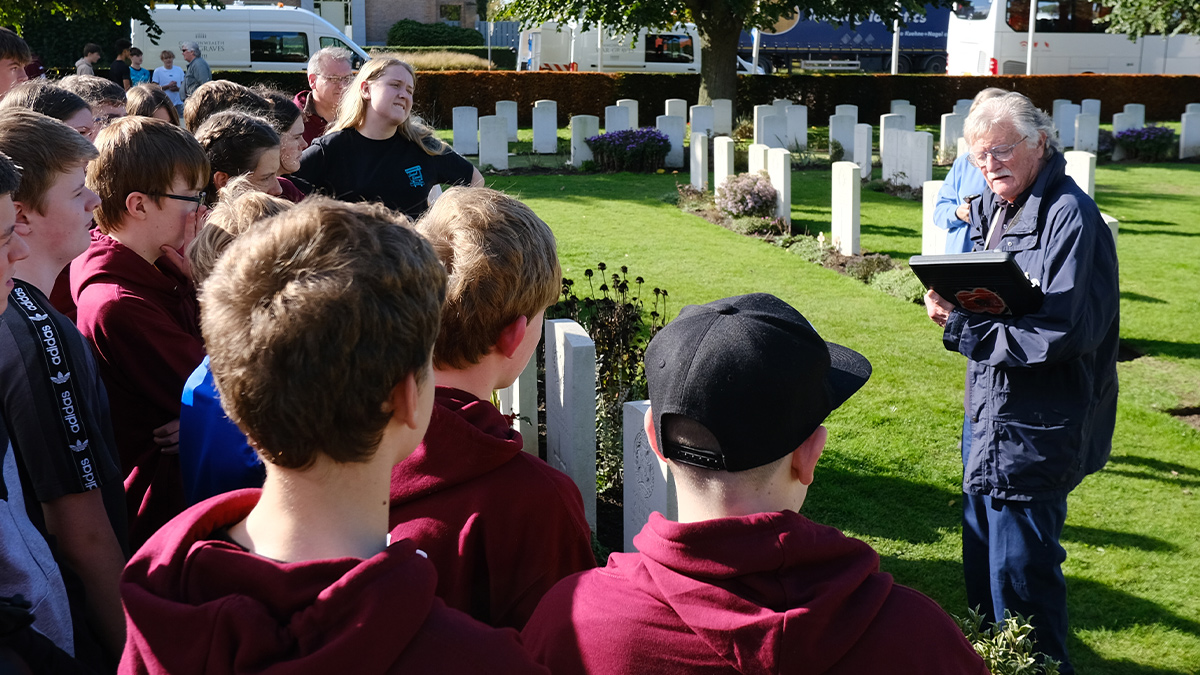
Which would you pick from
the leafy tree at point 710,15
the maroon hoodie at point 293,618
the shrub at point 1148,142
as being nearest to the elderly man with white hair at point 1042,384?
the maroon hoodie at point 293,618

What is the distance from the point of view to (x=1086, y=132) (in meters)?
17.6

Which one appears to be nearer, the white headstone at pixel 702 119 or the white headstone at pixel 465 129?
the white headstone at pixel 702 119

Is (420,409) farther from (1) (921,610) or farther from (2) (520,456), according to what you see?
(1) (921,610)

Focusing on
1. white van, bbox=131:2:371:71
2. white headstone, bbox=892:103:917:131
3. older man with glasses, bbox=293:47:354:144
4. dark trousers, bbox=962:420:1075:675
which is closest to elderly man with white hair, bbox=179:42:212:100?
white van, bbox=131:2:371:71

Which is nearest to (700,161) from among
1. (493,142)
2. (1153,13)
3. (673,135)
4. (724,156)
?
(724,156)

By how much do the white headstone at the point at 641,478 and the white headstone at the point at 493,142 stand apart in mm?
12831

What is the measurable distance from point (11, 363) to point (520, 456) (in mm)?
1055

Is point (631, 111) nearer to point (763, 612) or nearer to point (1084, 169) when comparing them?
point (1084, 169)

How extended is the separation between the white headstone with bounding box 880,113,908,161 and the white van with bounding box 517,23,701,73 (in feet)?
42.0

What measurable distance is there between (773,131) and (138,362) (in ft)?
49.9

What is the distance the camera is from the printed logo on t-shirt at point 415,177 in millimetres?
5332

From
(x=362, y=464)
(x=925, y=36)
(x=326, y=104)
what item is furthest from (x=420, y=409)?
(x=925, y=36)

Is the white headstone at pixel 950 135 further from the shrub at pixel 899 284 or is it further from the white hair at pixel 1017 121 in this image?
the white hair at pixel 1017 121

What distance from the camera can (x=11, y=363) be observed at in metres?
2.01
